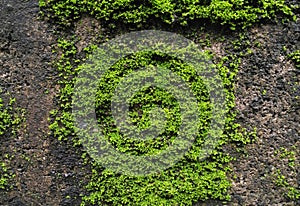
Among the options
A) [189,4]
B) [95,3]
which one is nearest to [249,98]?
[189,4]

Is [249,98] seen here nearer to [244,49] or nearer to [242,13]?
[244,49]

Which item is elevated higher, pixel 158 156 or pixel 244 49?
pixel 244 49

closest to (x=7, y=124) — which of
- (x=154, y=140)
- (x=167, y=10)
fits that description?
(x=154, y=140)

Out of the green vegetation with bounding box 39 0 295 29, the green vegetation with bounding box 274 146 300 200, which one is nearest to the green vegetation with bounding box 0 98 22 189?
the green vegetation with bounding box 39 0 295 29

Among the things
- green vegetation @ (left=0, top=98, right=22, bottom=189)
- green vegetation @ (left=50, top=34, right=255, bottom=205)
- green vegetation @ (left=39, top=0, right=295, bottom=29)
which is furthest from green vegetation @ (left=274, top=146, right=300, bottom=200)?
green vegetation @ (left=0, top=98, right=22, bottom=189)

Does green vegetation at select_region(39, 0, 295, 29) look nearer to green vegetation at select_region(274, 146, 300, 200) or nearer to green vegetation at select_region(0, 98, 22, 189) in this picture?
green vegetation at select_region(0, 98, 22, 189)

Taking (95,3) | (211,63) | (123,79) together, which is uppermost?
(95,3)

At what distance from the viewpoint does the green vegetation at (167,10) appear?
2.43 meters

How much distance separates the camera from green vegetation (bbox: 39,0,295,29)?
243 centimetres

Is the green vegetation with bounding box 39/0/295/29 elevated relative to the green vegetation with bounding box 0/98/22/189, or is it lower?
elevated

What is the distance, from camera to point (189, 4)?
2.43 m

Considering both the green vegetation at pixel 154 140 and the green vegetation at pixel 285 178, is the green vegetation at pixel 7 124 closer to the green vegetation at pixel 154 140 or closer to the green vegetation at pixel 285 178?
the green vegetation at pixel 154 140

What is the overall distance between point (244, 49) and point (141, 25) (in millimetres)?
571

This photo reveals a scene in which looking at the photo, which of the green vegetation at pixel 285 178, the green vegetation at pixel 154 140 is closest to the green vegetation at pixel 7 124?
the green vegetation at pixel 154 140
